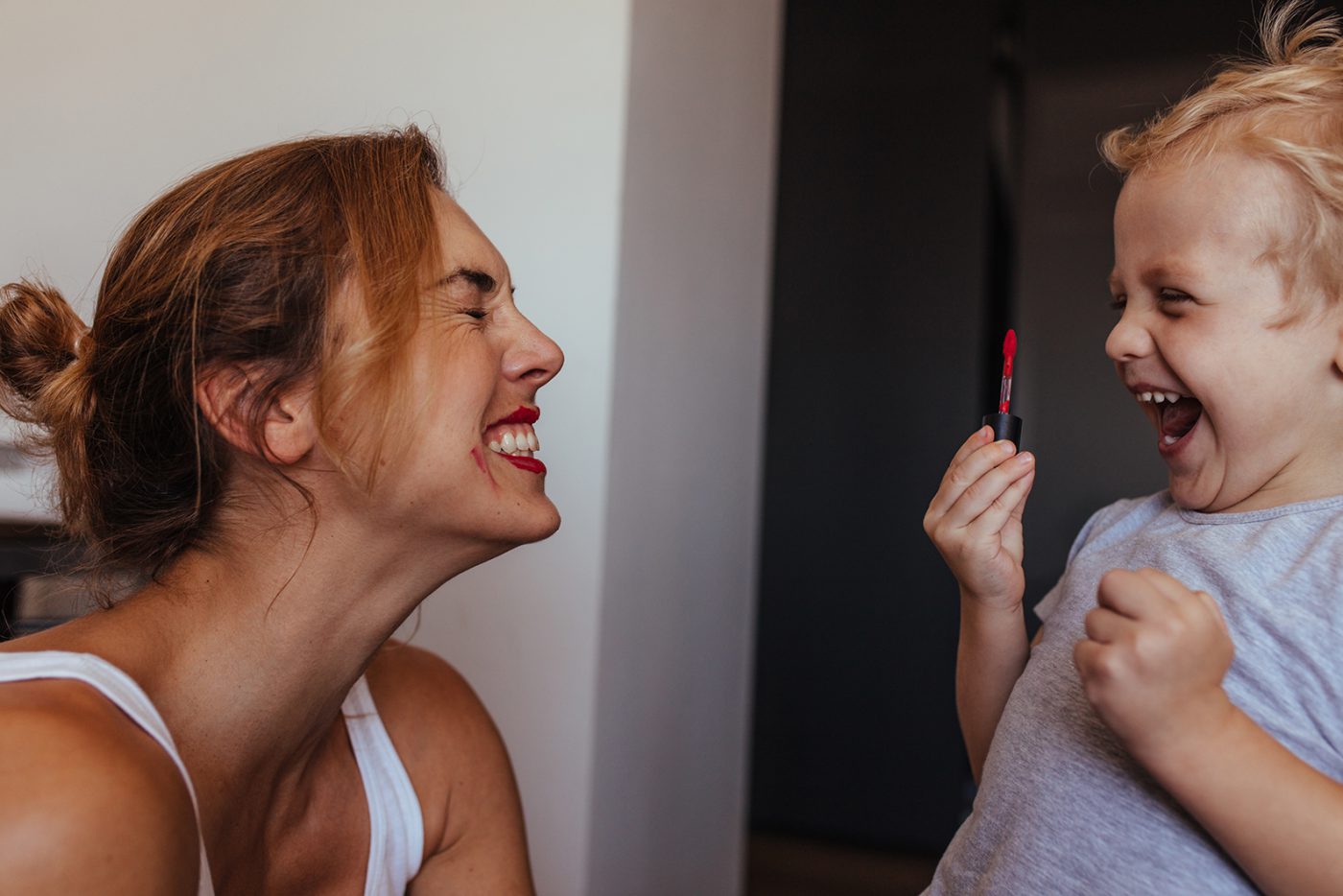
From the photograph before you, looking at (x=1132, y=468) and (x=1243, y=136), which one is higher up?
(x=1243, y=136)

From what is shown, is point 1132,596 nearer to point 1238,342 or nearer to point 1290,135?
point 1238,342

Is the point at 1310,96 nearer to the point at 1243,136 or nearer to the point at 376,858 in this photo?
the point at 1243,136

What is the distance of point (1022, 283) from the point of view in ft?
7.18

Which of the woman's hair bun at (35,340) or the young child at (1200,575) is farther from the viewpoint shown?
the woman's hair bun at (35,340)

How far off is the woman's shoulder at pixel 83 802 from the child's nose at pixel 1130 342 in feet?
2.33

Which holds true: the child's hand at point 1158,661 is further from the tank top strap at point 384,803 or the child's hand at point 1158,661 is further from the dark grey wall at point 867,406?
the dark grey wall at point 867,406

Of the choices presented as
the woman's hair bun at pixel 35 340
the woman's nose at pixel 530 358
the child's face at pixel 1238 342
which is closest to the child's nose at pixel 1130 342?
the child's face at pixel 1238 342

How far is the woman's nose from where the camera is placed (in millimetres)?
934

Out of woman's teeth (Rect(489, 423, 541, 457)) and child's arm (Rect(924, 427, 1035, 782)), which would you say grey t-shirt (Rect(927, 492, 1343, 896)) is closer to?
child's arm (Rect(924, 427, 1035, 782))

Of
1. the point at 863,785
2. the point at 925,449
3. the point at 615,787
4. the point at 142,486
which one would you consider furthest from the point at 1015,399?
the point at 142,486

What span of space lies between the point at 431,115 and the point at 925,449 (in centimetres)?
121

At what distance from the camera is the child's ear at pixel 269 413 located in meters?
0.84

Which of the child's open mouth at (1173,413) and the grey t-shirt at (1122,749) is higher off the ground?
the child's open mouth at (1173,413)

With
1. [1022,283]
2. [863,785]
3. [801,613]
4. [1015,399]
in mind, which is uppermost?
[1022,283]
